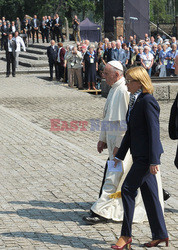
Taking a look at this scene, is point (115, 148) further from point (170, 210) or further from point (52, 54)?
point (52, 54)

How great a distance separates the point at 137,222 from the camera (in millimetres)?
6672

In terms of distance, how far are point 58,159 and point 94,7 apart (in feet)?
243

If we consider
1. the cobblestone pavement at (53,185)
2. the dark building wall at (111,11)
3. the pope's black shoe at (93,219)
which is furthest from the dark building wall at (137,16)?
the pope's black shoe at (93,219)

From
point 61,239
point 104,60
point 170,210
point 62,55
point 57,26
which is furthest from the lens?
point 57,26

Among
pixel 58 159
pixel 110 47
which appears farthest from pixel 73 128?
pixel 110 47

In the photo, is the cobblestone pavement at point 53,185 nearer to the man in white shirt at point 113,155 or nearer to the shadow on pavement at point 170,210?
the shadow on pavement at point 170,210

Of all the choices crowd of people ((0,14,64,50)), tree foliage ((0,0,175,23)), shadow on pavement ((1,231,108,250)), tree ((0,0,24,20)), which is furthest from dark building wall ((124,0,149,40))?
tree ((0,0,24,20))

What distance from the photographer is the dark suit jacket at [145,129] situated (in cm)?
551

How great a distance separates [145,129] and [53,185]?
10.0 feet

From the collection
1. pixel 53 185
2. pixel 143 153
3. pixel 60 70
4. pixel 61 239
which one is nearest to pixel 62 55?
pixel 60 70

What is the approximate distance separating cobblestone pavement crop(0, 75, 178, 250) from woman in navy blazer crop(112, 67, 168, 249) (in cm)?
28

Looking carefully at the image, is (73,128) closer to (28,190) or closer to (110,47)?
(28,190)

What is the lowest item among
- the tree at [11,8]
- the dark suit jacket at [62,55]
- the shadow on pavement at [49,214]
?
the shadow on pavement at [49,214]

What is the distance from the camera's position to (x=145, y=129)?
18.4ft
